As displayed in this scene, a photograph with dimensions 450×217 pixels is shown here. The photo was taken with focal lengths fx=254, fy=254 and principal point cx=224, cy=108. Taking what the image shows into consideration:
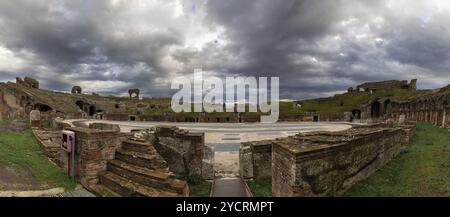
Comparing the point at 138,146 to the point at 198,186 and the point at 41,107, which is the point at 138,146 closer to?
the point at 198,186

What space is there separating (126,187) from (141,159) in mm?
1138

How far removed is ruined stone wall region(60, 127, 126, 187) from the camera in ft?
25.0

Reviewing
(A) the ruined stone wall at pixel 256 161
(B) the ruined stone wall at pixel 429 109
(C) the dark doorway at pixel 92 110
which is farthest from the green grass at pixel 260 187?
(C) the dark doorway at pixel 92 110

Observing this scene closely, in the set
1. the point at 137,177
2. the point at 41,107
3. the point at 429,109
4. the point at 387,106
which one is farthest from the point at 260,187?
the point at 41,107

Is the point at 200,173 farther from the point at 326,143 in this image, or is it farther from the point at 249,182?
the point at 326,143

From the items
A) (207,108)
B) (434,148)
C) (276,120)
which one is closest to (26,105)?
(207,108)

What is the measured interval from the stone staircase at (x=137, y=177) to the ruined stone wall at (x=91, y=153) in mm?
225

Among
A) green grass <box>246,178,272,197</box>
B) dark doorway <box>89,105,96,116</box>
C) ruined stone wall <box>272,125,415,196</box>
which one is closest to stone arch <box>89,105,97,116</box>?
dark doorway <box>89,105,96,116</box>

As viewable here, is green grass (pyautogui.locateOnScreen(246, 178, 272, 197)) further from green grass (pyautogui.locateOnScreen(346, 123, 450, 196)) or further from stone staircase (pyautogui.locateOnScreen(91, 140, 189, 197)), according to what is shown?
stone staircase (pyautogui.locateOnScreen(91, 140, 189, 197))

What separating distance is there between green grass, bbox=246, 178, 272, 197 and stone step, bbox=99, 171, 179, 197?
3.67m

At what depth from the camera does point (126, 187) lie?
6.80 metres

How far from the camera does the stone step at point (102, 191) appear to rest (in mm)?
7007

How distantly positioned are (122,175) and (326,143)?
5.94 m

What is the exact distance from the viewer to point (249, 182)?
33.9 ft
